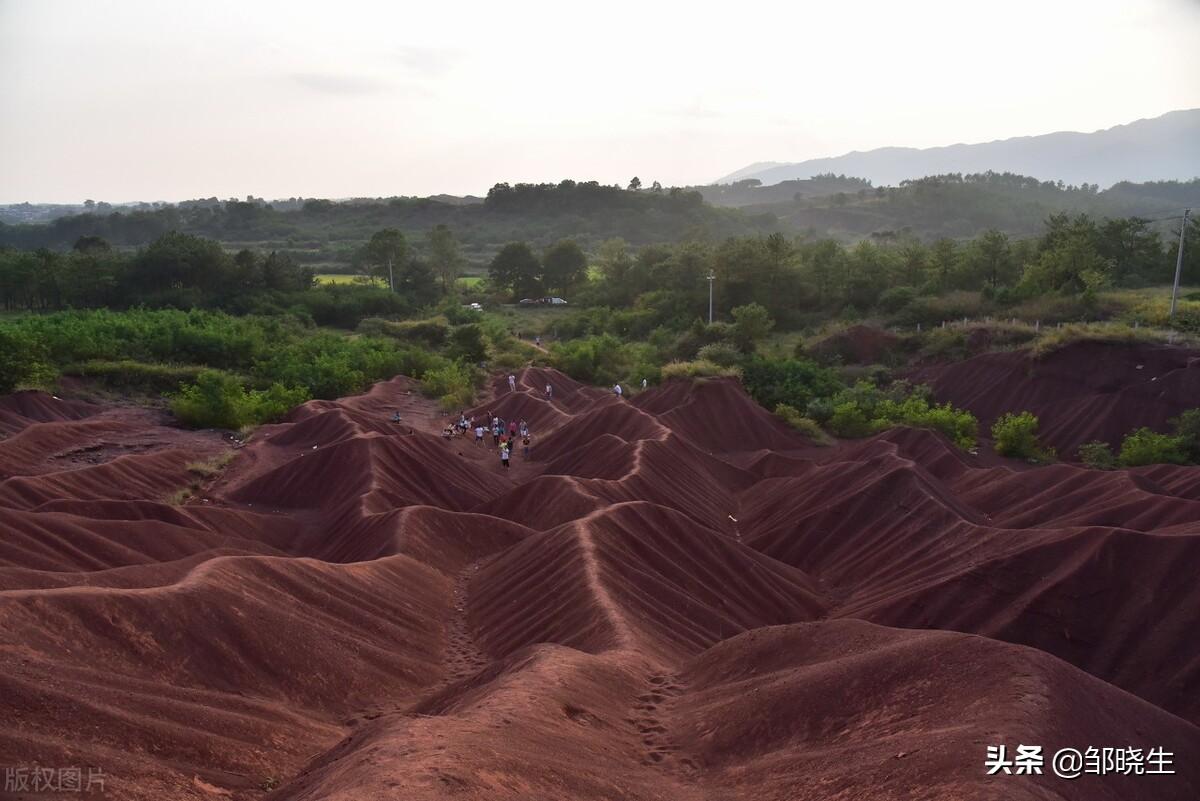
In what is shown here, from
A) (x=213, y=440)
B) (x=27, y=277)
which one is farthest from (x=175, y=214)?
(x=213, y=440)

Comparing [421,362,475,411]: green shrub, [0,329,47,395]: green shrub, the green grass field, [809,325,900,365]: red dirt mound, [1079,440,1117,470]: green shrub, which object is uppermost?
the green grass field

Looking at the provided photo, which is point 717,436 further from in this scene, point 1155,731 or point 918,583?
point 1155,731

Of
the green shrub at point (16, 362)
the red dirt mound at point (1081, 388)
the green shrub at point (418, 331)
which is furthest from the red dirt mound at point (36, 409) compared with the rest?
the red dirt mound at point (1081, 388)

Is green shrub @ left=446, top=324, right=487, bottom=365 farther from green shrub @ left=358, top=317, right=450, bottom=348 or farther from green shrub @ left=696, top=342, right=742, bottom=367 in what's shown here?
green shrub @ left=696, top=342, right=742, bottom=367

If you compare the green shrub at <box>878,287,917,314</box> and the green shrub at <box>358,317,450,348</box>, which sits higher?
the green shrub at <box>878,287,917,314</box>

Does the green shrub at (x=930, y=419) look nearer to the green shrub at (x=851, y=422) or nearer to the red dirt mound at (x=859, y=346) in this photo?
the green shrub at (x=851, y=422)

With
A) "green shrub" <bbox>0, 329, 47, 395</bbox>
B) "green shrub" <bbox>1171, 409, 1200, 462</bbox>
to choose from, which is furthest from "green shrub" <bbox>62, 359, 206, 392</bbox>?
"green shrub" <bbox>1171, 409, 1200, 462</bbox>
